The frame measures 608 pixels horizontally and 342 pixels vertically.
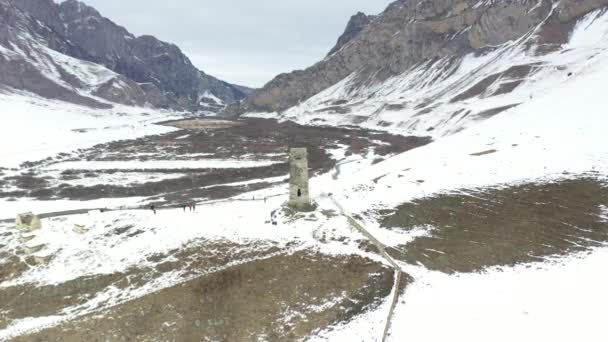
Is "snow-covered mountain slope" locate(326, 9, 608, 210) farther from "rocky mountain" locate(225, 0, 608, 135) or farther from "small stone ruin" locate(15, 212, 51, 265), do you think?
"rocky mountain" locate(225, 0, 608, 135)

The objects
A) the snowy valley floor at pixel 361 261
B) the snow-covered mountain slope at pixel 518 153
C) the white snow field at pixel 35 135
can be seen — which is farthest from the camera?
the white snow field at pixel 35 135

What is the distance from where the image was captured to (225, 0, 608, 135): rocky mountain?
3898 inches

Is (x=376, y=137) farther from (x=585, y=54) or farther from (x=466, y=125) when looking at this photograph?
(x=585, y=54)

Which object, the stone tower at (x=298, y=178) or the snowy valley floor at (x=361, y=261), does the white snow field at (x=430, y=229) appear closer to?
the snowy valley floor at (x=361, y=261)

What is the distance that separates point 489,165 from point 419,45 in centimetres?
16531

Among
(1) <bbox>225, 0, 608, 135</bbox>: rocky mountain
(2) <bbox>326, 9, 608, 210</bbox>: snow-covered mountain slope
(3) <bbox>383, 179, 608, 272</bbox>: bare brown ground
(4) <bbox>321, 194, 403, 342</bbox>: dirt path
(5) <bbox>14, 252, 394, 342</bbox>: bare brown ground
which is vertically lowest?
(5) <bbox>14, 252, 394, 342</bbox>: bare brown ground

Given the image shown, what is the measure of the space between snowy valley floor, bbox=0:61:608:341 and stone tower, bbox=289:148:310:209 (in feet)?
3.90

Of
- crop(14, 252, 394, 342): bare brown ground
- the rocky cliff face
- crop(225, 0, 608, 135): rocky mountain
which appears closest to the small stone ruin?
crop(14, 252, 394, 342): bare brown ground

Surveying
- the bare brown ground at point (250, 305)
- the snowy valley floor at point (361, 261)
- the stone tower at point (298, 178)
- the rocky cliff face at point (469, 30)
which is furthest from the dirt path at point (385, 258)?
the rocky cliff face at point (469, 30)

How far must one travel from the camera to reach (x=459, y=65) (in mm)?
148375

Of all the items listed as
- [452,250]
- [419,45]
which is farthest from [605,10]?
[452,250]

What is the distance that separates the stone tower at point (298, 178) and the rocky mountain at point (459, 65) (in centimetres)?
6646

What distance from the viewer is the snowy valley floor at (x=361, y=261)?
55.2ft

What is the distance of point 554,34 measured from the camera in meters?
125
